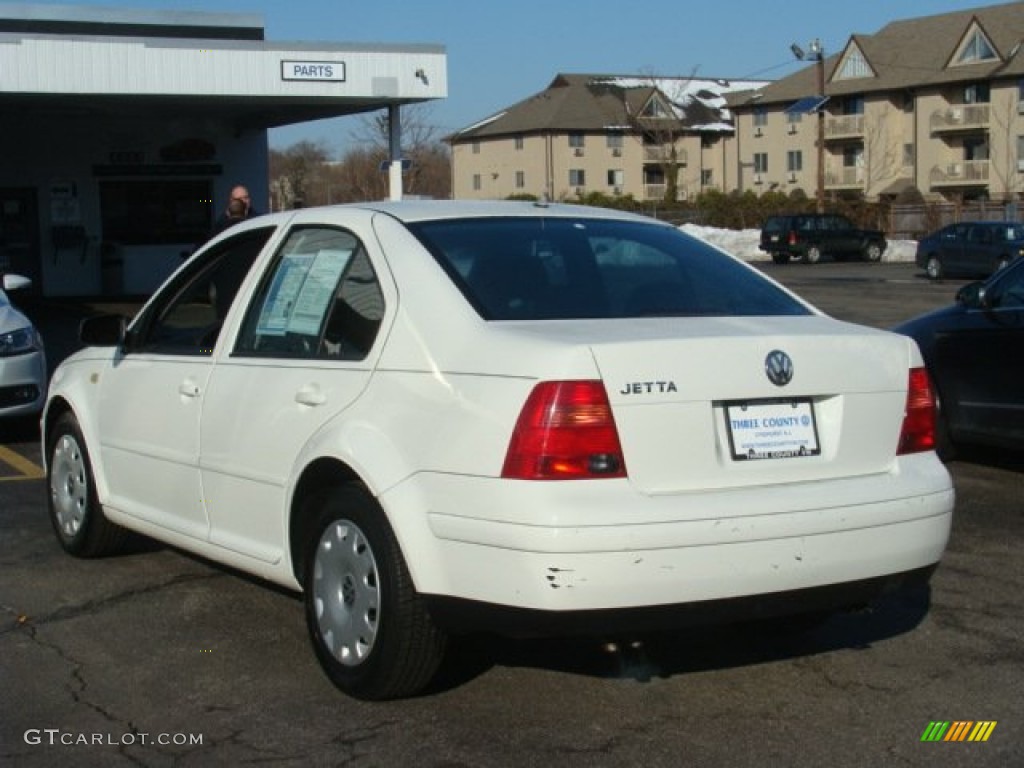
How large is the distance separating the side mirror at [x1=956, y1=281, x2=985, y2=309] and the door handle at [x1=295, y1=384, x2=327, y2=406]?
17.6 feet

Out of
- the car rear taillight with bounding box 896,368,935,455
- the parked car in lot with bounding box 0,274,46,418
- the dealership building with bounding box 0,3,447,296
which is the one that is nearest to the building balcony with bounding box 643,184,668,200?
the dealership building with bounding box 0,3,447,296

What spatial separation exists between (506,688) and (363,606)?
0.60 meters

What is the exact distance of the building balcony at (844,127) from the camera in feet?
243

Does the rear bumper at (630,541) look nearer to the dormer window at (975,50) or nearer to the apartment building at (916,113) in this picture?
the apartment building at (916,113)

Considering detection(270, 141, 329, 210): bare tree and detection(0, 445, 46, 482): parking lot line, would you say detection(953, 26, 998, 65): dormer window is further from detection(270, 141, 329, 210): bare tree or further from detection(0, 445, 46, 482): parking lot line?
detection(0, 445, 46, 482): parking lot line

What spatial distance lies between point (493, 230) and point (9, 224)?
23.6 m

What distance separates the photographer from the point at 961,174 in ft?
227

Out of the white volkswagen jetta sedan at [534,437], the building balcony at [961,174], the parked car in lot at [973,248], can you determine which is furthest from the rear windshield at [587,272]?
the building balcony at [961,174]

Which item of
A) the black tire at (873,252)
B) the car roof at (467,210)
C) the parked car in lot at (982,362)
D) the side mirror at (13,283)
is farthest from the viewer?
the black tire at (873,252)

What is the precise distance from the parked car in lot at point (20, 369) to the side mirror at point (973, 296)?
6.72m

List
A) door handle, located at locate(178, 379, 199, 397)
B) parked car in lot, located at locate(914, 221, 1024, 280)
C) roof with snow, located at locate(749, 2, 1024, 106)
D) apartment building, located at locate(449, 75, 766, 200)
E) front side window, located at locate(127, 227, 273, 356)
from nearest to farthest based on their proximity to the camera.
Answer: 1. door handle, located at locate(178, 379, 199, 397)
2. front side window, located at locate(127, 227, 273, 356)
3. parked car in lot, located at locate(914, 221, 1024, 280)
4. roof with snow, located at locate(749, 2, 1024, 106)
5. apartment building, located at locate(449, 75, 766, 200)

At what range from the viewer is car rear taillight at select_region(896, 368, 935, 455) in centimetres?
472

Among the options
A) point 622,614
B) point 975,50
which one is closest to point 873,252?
point 975,50

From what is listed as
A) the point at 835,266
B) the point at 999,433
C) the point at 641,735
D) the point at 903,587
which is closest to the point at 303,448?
the point at 641,735
